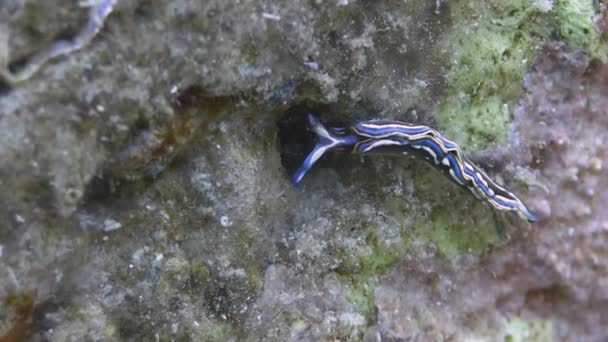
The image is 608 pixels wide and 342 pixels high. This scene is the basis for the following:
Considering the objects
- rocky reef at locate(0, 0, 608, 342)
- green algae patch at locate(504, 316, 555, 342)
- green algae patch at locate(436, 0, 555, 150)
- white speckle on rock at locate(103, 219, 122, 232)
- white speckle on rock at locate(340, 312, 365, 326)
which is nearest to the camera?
rocky reef at locate(0, 0, 608, 342)

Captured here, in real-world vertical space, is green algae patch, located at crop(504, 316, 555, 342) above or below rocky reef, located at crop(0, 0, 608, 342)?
below

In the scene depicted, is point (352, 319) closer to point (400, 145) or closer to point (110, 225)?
point (400, 145)

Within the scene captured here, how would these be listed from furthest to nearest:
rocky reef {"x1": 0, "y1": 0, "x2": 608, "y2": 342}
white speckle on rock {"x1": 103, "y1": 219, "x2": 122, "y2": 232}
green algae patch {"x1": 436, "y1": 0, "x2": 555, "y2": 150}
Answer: green algae patch {"x1": 436, "y1": 0, "x2": 555, "y2": 150} < white speckle on rock {"x1": 103, "y1": 219, "x2": 122, "y2": 232} < rocky reef {"x1": 0, "y1": 0, "x2": 608, "y2": 342}

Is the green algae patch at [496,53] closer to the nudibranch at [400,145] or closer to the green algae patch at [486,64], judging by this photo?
the green algae patch at [486,64]

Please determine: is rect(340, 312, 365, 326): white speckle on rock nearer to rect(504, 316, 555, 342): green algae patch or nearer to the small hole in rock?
the small hole in rock

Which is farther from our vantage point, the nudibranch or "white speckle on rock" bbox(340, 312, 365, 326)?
"white speckle on rock" bbox(340, 312, 365, 326)

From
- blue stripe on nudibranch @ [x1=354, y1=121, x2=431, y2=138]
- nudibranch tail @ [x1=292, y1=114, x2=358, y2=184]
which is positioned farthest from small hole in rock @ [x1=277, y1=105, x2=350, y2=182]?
blue stripe on nudibranch @ [x1=354, y1=121, x2=431, y2=138]

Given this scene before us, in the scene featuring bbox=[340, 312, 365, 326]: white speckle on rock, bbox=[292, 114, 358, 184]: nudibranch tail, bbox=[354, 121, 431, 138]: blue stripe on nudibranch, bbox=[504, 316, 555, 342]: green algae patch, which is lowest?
bbox=[504, 316, 555, 342]: green algae patch

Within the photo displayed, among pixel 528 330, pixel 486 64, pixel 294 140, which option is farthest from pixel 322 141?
pixel 528 330
